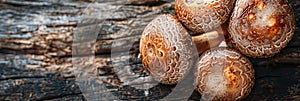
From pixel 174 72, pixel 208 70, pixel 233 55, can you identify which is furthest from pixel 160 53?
pixel 233 55

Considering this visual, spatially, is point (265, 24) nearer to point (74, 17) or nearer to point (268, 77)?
point (268, 77)

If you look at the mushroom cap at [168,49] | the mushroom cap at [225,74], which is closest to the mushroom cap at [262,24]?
the mushroom cap at [225,74]

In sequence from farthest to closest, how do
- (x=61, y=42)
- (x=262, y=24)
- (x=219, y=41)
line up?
(x=61, y=42) → (x=219, y=41) → (x=262, y=24)

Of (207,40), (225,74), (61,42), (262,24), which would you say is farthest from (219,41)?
(61,42)

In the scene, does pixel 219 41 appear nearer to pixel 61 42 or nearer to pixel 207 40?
pixel 207 40

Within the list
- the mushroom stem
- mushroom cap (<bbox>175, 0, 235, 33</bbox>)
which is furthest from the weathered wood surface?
mushroom cap (<bbox>175, 0, 235, 33</bbox>)

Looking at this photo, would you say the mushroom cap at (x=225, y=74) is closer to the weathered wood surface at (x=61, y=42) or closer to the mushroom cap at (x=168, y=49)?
the mushroom cap at (x=168, y=49)

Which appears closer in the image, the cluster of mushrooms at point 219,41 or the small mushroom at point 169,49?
the cluster of mushrooms at point 219,41
